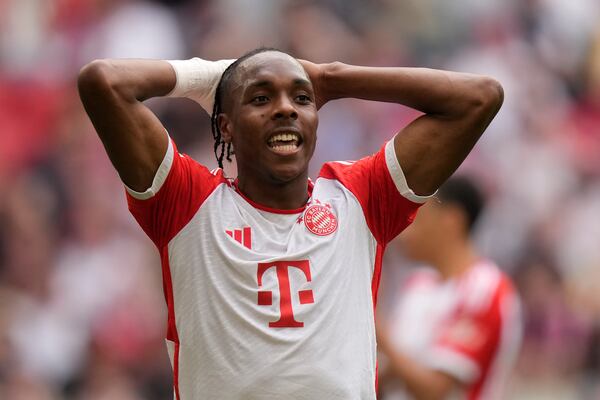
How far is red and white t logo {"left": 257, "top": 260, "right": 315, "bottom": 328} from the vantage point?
4.36 m

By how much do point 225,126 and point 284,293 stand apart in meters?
0.72

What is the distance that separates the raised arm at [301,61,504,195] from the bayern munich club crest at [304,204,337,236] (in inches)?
12.4

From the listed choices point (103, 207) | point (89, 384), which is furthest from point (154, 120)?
point (103, 207)

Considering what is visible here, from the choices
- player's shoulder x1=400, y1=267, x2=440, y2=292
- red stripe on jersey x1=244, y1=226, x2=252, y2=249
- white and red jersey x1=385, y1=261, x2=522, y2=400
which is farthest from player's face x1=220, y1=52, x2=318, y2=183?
player's shoulder x1=400, y1=267, x2=440, y2=292

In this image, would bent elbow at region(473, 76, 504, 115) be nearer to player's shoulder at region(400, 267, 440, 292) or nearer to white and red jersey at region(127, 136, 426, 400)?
white and red jersey at region(127, 136, 426, 400)

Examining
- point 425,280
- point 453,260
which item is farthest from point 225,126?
point 425,280

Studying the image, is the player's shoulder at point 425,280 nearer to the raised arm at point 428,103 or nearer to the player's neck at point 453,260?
the player's neck at point 453,260

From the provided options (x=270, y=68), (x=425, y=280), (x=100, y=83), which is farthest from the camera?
(x=425, y=280)

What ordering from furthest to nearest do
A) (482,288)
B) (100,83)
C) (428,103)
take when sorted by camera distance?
(482,288), (428,103), (100,83)

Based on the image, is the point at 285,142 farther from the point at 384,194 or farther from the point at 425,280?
the point at 425,280

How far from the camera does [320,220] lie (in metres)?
4.58

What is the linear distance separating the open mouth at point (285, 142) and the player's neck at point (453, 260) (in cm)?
295

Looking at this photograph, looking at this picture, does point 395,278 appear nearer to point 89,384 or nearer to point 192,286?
point 89,384

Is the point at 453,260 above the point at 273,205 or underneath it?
underneath
